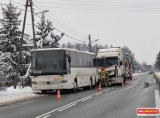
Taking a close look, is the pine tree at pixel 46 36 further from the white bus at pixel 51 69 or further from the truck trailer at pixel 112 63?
the white bus at pixel 51 69

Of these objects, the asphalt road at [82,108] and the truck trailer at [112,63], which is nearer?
the asphalt road at [82,108]

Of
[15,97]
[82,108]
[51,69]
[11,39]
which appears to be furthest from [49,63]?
[11,39]

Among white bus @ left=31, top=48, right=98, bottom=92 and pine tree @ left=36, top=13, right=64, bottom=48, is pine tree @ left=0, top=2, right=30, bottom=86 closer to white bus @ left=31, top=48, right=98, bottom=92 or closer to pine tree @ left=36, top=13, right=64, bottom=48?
pine tree @ left=36, top=13, right=64, bottom=48

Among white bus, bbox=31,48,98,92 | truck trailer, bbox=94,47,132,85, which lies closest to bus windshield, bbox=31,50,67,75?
white bus, bbox=31,48,98,92

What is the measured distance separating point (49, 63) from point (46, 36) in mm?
30930

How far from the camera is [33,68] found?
29.0 m

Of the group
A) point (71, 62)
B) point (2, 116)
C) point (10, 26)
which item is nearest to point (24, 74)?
point (10, 26)

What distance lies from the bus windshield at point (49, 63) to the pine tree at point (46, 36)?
29.5 m

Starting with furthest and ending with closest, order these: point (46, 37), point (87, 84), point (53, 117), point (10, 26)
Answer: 1. point (46, 37)
2. point (10, 26)
3. point (87, 84)
4. point (53, 117)

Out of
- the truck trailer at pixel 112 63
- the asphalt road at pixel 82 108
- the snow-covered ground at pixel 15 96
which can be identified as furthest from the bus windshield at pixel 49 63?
the truck trailer at pixel 112 63

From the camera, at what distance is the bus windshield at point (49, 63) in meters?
28.9

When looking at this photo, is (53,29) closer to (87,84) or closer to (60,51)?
(87,84)

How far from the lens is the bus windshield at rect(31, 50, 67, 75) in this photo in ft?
94.7

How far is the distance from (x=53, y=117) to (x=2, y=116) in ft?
7.22
